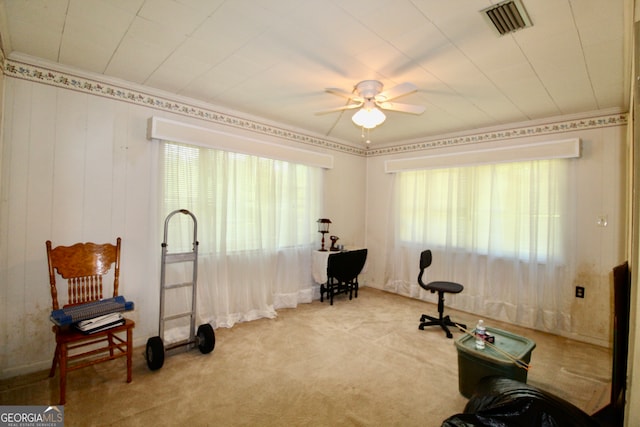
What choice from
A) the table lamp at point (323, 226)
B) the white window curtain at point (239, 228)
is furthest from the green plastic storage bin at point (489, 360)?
the table lamp at point (323, 226)

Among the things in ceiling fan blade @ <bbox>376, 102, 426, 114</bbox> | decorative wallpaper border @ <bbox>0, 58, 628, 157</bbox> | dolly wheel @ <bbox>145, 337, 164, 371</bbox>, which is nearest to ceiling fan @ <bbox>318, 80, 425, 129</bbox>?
ceiling fan blade @ <bbox>376, 102, 426, 114</bbox>

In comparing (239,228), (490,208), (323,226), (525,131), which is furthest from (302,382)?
(525,131)

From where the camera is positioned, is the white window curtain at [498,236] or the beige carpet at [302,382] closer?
the beige carpet at [302,382]

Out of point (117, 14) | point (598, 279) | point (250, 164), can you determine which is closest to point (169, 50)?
point (117, 14)

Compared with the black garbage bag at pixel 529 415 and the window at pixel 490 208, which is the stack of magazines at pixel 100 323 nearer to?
the black garbage bag at pixel 529 415

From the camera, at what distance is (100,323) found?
7.22 ft

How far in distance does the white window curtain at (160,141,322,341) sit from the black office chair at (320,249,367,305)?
32cm

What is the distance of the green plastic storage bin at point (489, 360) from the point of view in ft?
6.53

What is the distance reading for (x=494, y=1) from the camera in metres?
1.55

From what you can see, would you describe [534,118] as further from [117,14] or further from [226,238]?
[117,14]

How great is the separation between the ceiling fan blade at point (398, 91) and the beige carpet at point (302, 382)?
2.23 m

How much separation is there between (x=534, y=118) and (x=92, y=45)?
432 centimetres

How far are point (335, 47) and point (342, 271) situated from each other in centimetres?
289

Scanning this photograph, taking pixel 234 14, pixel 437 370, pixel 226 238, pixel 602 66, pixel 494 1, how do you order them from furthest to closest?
pixel 226 238 < pixel 437 370 < pixel 602 66 < pixel 234 14 < pixel 494 1
